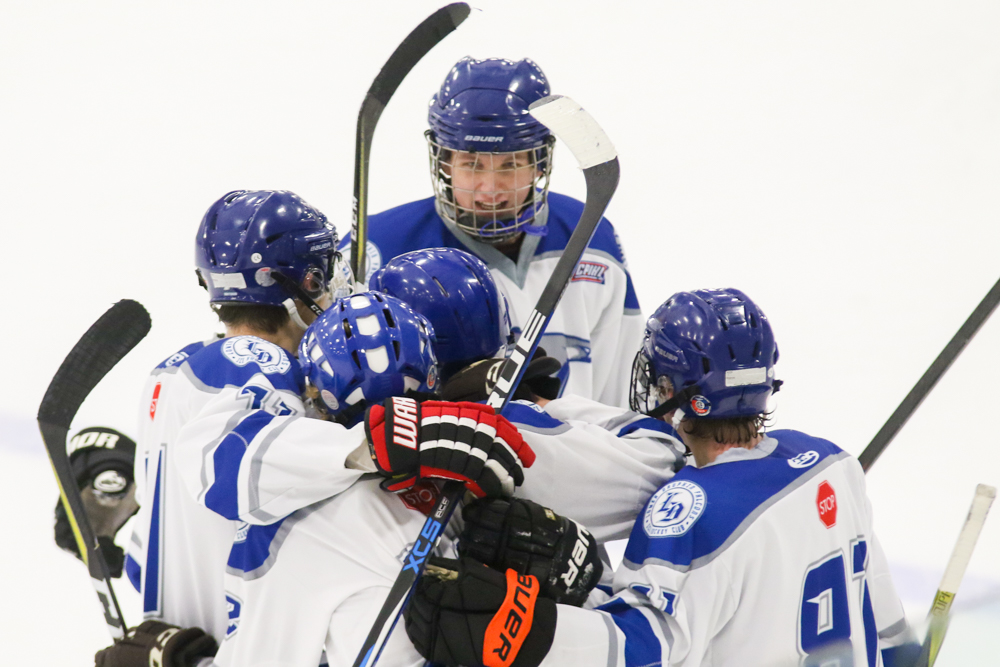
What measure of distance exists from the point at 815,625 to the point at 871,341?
2592 millimetres

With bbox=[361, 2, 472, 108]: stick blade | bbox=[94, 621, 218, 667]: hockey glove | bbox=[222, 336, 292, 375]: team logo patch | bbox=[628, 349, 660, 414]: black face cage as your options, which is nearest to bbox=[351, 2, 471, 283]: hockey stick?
bbox=[361, 2, 472, 108]: stick blade

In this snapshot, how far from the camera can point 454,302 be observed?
1947 millimetres

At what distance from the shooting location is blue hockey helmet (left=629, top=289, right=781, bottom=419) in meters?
1.87

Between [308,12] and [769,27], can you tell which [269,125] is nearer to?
[308,12]

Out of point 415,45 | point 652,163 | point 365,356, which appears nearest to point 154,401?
point 365,356

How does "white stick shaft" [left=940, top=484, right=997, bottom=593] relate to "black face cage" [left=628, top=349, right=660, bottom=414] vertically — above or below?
below

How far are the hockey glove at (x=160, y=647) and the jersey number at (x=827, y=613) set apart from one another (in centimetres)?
105

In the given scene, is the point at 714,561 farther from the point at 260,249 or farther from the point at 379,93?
the point at 379,93

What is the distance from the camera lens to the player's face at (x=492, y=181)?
2631mm

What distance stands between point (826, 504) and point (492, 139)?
1.23 metres

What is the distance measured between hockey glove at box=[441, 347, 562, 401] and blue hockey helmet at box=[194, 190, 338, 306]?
0.40 m

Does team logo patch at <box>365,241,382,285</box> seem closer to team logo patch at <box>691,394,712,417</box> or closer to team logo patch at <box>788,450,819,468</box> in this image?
team logo patch at <box>691,394,712,417</box>

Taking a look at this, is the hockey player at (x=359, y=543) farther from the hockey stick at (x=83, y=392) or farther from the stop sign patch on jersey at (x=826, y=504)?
the hockey stick at (x=83, y=392)

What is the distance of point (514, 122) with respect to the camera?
2.59 m
